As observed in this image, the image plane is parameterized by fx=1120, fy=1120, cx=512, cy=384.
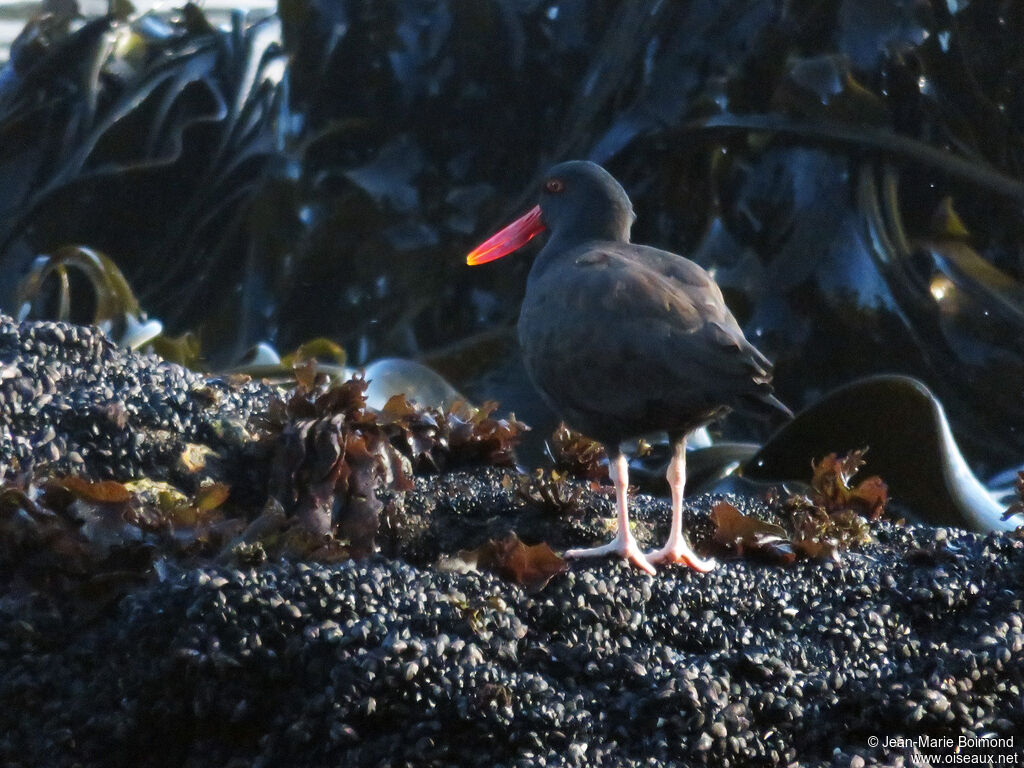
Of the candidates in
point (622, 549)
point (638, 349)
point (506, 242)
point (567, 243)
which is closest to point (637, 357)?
point (638, 349)

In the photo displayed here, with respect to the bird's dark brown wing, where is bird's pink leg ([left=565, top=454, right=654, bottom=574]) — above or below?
below

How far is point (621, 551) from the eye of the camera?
2.21 metres

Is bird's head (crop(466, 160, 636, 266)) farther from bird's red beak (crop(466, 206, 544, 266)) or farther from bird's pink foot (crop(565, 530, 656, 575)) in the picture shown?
bird's pink foot (crop(565, 530, 656, 575))

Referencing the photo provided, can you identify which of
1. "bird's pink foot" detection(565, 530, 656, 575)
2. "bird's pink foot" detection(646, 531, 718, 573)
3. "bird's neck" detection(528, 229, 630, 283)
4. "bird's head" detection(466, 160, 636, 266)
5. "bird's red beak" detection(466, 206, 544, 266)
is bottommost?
"bird's pink foot" detection(646, 531, 718, 573)

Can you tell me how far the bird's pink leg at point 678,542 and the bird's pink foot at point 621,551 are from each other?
40 millimetres

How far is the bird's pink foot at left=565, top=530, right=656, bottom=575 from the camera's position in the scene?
85.8 inches

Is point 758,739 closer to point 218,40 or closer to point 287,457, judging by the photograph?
point 287,457

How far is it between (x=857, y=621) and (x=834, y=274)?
2215 millimetres

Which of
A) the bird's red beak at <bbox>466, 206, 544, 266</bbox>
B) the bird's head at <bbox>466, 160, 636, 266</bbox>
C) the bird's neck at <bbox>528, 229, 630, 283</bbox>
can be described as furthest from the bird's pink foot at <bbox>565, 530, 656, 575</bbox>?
the bird's red beak at <bbox>466, 206, 544, 266</bbox>

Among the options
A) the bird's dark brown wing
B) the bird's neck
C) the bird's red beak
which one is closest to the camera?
the bird's dark brown wing

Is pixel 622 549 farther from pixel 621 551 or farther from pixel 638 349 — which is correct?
pixel 638 349

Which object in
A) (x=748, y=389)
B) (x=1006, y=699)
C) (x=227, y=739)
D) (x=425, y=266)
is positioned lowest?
(x=425, y=266)

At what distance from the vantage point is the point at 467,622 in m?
1.78

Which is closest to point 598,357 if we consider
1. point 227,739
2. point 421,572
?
point 421,572
